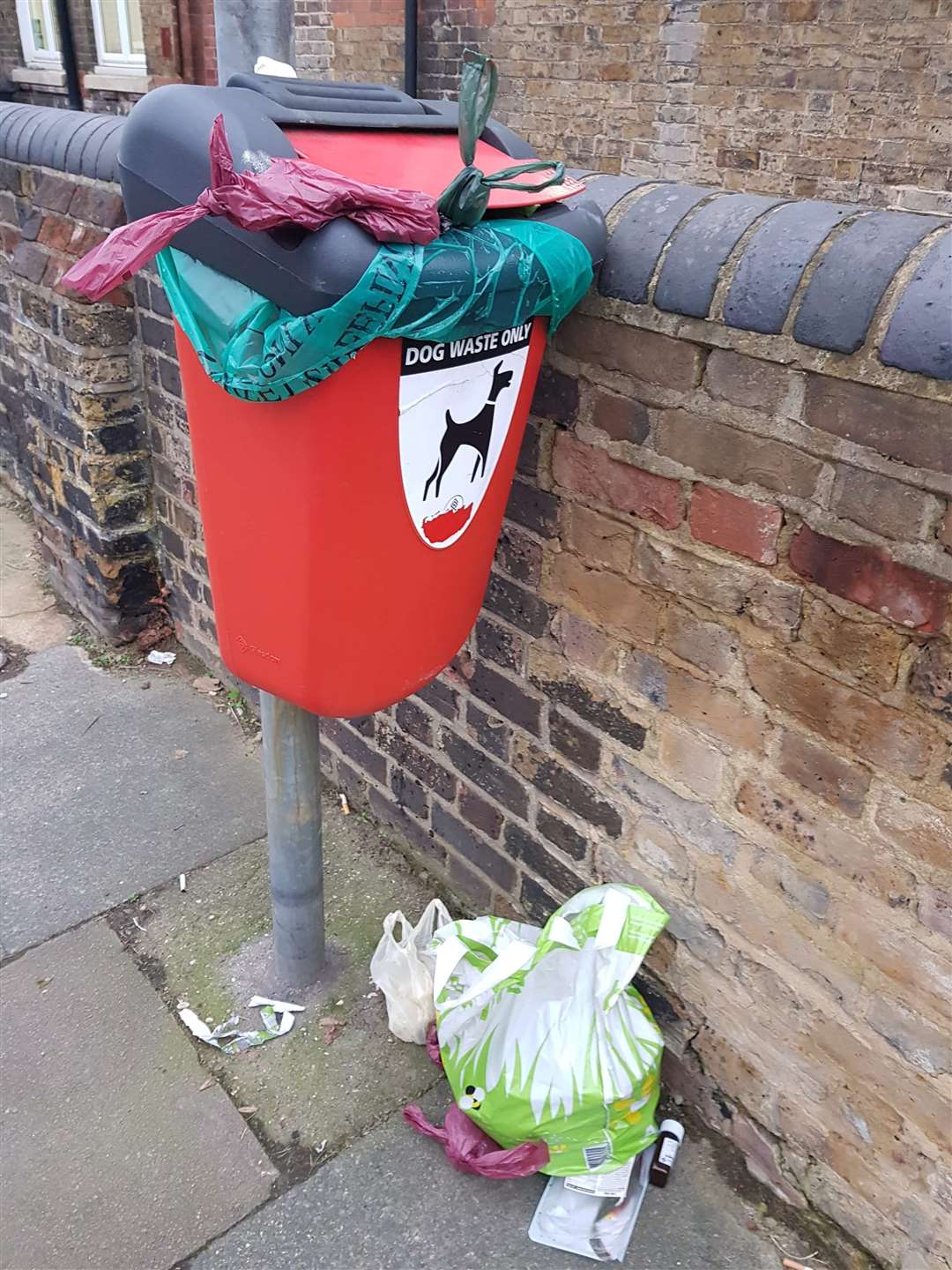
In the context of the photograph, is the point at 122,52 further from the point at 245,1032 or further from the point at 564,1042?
the point at 564,1042

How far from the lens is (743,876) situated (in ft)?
5.80

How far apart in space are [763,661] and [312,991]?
1.33 meters

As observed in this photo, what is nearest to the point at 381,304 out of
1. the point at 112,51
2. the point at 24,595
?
the point at 24,595

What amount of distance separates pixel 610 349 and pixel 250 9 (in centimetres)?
92

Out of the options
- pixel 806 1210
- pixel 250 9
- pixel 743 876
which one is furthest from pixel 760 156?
pixel 806 1210

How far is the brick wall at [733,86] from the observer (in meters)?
5.00

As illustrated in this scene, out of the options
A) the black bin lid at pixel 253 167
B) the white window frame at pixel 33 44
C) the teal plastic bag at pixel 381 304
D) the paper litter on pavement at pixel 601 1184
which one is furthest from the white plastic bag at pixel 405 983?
the white window frame at pixel 33 44

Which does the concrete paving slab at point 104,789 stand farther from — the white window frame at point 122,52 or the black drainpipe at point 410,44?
the white window frame at point 122,52

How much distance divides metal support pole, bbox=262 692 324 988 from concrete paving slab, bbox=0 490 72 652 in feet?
6.24

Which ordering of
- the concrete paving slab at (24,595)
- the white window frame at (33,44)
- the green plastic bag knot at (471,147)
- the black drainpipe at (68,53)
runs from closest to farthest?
the green plastic bag knot at (471,147), the concrete paving slab at (24,595), the black drainpipe at (68,53), the white window frame at (33,44)

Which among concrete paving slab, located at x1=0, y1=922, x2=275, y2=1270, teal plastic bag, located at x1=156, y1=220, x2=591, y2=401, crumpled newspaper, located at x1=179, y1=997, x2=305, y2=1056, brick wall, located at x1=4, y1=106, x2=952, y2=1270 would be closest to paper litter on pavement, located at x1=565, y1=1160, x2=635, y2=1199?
brick wall, located at x1=4, y1=106, x2=952, y2=1270

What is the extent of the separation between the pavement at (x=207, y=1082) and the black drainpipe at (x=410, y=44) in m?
6.17

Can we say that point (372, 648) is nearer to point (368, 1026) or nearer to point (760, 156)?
point (368, 1026)

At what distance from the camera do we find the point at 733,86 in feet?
18.5
